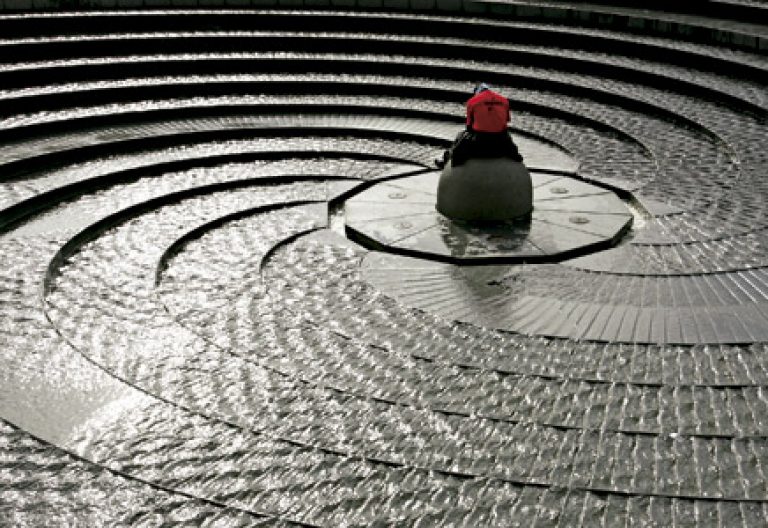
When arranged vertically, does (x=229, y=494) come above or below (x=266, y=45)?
below

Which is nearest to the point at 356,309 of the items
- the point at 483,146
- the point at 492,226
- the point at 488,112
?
the point at 492,226

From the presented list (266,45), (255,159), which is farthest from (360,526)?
(266,45)

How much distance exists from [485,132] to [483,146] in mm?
134

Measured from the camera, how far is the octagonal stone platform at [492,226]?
7.37 metres

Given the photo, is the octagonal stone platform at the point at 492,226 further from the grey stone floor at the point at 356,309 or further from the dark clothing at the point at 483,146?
the dark clothing at the point at 483,146

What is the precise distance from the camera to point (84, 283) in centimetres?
666

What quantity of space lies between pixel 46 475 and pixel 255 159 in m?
6.29

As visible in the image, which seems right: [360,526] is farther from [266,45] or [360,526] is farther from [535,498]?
[266,45]

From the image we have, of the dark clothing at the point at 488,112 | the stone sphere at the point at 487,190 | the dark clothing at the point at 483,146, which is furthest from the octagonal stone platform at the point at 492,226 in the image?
the dark clothing at the point at 488,112

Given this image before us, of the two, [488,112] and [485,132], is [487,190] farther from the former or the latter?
[488,112]

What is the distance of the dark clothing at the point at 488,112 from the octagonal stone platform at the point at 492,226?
86 cm

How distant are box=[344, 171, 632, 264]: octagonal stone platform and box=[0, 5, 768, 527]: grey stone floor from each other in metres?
0.15

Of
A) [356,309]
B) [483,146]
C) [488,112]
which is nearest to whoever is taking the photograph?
[356,309]

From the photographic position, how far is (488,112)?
7645 millimetres
